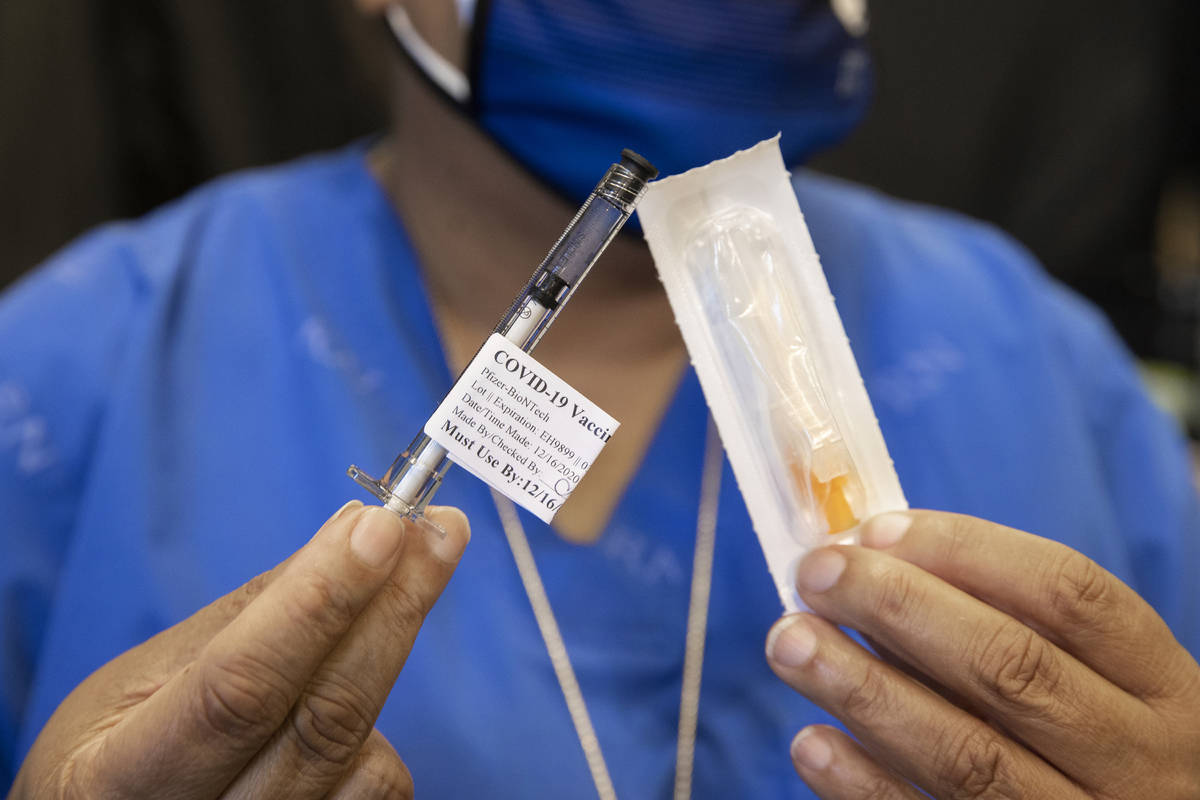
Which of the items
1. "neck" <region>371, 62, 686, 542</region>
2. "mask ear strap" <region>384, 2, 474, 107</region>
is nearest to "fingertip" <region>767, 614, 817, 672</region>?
"neck" <region>371, 62, 686, 542</region>

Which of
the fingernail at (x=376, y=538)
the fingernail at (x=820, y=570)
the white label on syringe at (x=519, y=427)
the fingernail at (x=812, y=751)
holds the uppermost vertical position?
the fingernail at (x=820, y=570)

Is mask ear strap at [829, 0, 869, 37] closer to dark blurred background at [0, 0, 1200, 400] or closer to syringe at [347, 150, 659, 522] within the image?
syringe at [347, 150, 659, 522]

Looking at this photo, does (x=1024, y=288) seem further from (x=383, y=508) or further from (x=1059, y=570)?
(x=383, y=508)

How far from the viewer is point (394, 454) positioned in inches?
28.4

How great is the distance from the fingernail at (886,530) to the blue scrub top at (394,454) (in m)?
0.25

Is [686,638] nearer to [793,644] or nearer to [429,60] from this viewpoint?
[793,644]

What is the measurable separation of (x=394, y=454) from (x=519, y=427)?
0.32m

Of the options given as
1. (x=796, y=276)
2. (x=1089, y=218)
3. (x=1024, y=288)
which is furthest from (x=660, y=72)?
(x=1089, y=218)

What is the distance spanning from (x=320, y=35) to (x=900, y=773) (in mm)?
1152

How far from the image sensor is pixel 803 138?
0.72 meters

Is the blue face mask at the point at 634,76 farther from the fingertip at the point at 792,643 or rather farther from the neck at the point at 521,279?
the fingertip at the point at 792,643

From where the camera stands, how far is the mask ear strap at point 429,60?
701 mm

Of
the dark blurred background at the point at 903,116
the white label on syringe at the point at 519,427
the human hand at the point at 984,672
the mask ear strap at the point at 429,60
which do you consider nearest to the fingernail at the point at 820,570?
the human hand at the point at 984,672

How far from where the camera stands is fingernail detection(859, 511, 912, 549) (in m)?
0.48
